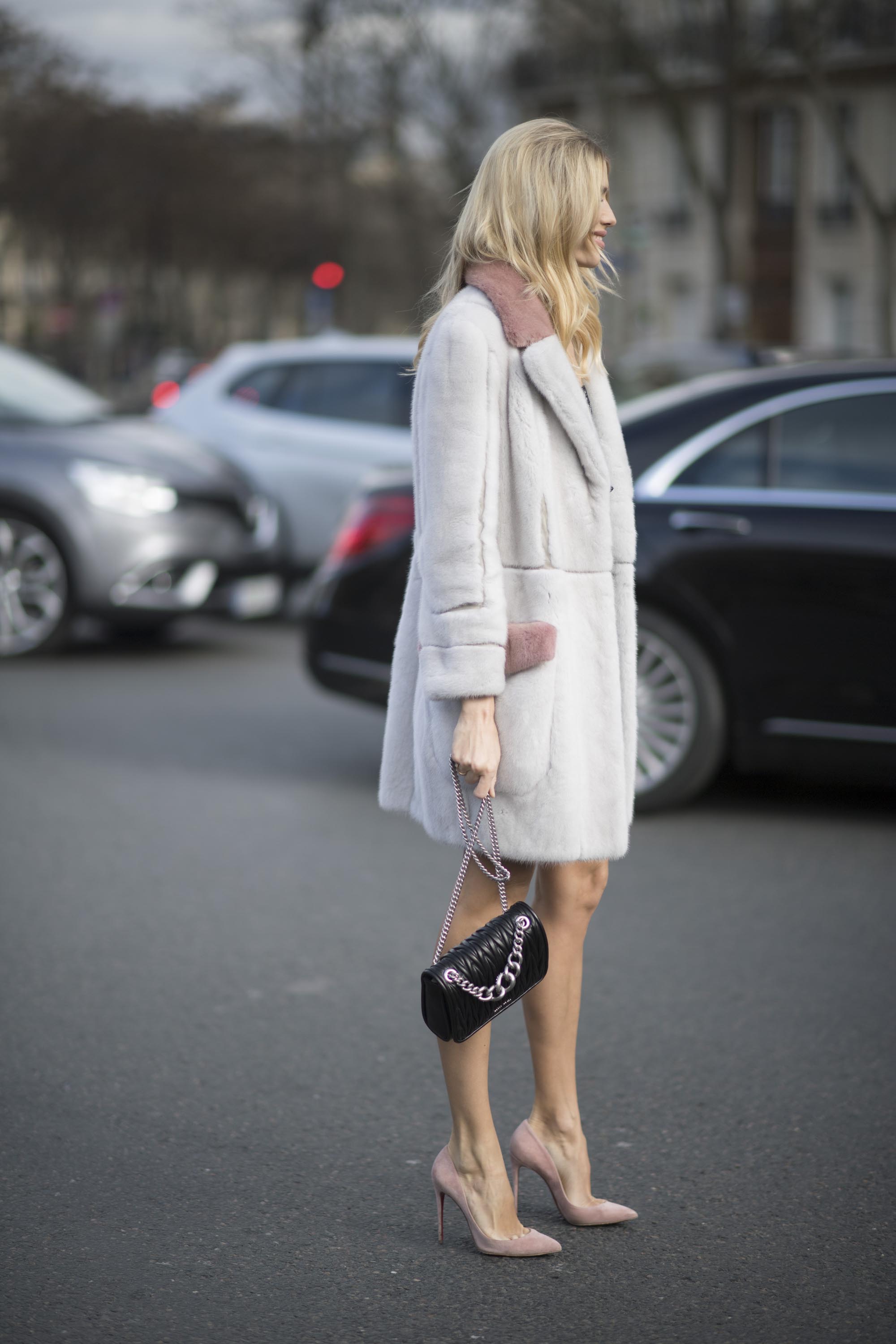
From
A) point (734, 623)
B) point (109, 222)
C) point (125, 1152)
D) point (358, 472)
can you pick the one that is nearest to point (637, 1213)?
point (125, 1152)

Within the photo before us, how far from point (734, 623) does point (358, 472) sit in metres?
5.39

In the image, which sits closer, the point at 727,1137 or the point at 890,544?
the point at 727,1137

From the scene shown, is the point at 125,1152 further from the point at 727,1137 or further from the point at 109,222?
the point at 109,222

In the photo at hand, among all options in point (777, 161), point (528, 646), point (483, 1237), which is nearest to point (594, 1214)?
point (483, 1237)

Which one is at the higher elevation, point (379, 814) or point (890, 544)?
point (890, 544)

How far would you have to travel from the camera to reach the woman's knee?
2.97 metres

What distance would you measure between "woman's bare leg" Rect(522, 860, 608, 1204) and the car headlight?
6.65 meters

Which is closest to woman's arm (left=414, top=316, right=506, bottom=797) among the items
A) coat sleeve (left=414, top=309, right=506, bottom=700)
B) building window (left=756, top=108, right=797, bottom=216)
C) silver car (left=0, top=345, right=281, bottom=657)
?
coat sleeve (left=414, top=309, right=506, bottom=700)

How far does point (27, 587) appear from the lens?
949cm

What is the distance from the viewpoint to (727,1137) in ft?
11.3

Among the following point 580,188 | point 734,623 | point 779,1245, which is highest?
point 580,188

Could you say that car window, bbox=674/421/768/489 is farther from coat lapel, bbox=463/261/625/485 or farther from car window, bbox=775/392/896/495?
coat lapel, bbox=463/261/625/485

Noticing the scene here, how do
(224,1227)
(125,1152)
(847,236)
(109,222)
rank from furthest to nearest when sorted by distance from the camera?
(109,222) → (847,236) → (125,1152) → (224,1227)

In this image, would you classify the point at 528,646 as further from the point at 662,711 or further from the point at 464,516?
the point at 662,711
